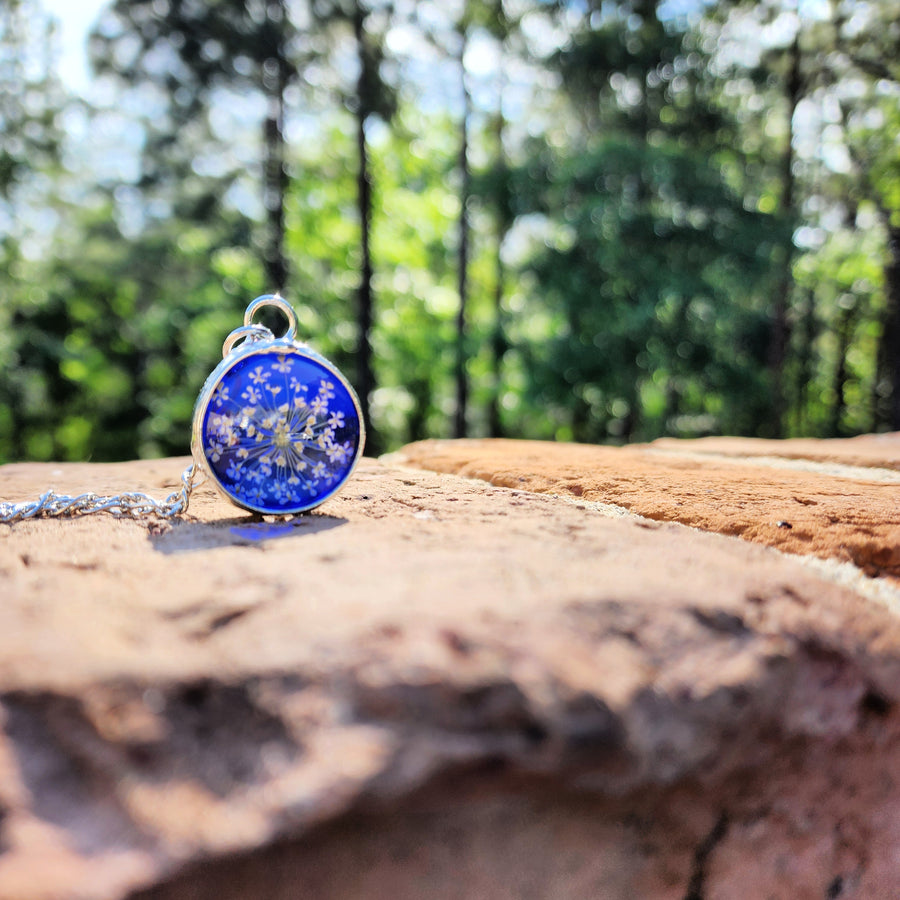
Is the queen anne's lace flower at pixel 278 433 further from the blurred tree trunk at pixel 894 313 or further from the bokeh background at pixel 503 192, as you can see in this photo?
the blurred tree trunk at pixel 894 313

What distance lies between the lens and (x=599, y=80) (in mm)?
11828

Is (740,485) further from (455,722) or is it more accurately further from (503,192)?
(503,192)

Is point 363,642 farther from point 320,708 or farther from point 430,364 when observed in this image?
point 430,364

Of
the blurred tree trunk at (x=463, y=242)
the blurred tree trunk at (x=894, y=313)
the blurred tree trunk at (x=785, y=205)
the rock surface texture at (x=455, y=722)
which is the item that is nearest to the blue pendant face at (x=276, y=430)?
the rock surface texture at (x=455, y=722)

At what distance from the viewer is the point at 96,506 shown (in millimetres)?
1578

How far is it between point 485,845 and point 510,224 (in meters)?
12.0

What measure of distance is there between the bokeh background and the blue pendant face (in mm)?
9322

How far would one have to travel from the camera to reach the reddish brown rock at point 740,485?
1.13 meters

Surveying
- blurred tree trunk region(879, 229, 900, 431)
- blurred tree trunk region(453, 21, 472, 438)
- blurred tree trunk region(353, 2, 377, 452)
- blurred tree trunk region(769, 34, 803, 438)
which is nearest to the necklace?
blurred tree trunk region(353, 2, 377, 452)

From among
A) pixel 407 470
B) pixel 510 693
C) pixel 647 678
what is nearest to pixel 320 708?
pixel 510 693

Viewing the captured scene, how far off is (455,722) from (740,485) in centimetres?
120

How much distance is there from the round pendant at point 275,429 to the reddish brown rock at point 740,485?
50 centimetres

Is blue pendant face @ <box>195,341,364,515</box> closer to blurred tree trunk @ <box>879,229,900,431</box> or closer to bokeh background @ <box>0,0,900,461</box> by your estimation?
bokeh background @ <box>0,0,900,461</box>

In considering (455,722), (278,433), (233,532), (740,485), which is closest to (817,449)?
(740,485)
